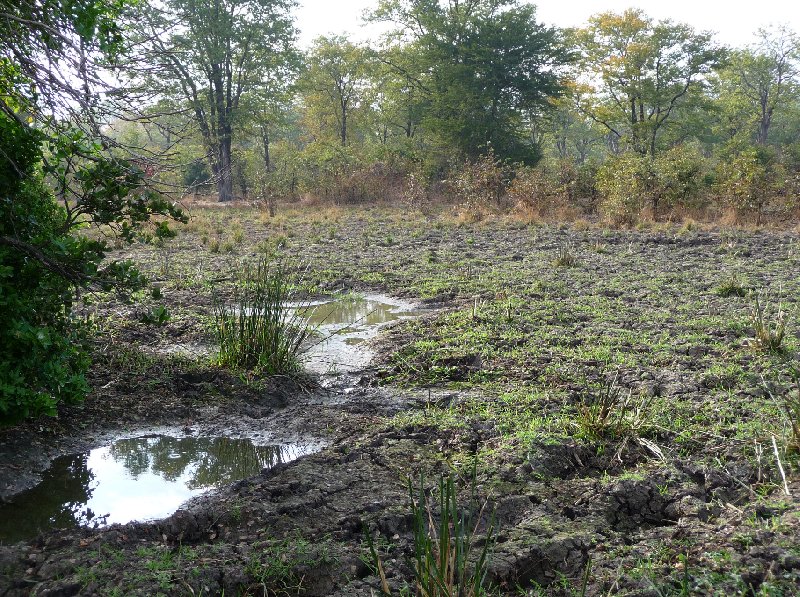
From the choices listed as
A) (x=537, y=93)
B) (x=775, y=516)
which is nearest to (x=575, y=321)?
(x=775, y=516)

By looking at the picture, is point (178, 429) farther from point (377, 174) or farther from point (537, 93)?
point (537, 93)

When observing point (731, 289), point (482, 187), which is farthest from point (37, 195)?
point (482, 187)

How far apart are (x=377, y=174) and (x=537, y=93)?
697cm

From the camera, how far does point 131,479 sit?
3.73m

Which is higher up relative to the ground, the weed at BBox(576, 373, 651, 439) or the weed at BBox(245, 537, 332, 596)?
the weed at BBox(576, 373, 651, 439)

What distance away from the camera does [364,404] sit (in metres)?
4.80

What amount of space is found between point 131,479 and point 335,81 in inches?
1486

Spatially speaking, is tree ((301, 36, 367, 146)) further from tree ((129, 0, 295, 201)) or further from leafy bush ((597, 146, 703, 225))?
leafy bush ((597, 146, 703, 225))

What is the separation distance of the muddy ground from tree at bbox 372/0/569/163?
18.0m

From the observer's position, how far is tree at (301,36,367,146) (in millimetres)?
37688

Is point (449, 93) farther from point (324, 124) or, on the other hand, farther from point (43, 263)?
point (43, 263)

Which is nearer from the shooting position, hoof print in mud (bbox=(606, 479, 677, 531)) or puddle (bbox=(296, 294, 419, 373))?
hoof print in mud (bbox=(606, 479, 677, 531))

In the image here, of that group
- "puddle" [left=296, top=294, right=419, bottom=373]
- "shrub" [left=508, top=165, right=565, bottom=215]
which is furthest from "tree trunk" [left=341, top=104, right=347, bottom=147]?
"puddle" [left=296, top=294, right=419, bottom=373]

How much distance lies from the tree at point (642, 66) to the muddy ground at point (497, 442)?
26.2 meters
